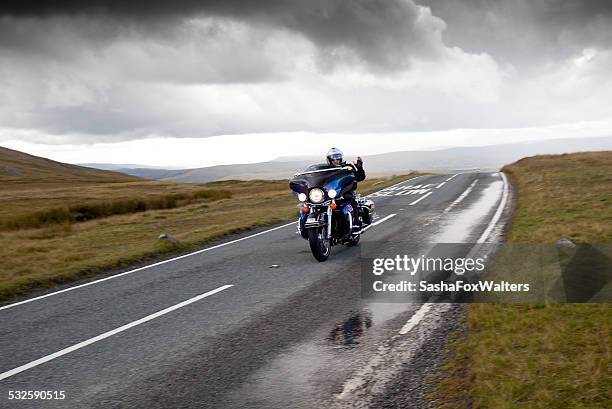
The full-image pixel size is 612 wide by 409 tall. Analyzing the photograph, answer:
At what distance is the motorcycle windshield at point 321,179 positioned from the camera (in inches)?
447

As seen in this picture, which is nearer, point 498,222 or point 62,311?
point 62,311

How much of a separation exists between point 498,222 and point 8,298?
12.0m

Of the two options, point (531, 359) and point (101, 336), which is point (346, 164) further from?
point (531, 359)

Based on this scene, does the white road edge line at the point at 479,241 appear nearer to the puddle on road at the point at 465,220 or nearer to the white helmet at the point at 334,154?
the puddle on road at the point at 465,220

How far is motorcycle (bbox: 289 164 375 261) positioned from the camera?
434 inches

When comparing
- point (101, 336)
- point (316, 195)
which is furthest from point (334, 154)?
point (101, 336)

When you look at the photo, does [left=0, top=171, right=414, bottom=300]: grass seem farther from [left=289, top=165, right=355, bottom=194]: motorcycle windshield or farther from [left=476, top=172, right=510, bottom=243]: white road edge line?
[left=476, top=172, right=510, bottom=243]: white road edge line

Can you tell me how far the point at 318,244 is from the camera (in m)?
10.9

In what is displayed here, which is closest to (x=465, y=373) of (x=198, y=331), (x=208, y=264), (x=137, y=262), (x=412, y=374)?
(x=412, y=374)

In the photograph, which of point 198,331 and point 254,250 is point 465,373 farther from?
point 254,250

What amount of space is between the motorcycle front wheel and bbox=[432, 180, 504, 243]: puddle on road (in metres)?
2.95

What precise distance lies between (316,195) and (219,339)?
17.1ft

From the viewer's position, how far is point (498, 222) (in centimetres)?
1482

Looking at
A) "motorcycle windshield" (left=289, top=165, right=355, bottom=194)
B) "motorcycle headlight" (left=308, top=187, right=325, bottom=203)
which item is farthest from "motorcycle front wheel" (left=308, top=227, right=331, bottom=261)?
"motorcycle windshield" (left=289, top=165, right=355, bottom=194)
